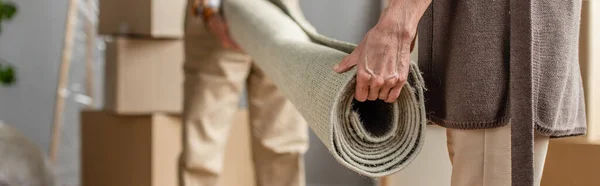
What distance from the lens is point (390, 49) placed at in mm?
910

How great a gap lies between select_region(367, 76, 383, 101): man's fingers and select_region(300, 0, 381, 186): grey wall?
72.6 inches

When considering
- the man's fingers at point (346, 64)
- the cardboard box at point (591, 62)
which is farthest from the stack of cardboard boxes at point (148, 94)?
the man's fingers at point (346, 64)

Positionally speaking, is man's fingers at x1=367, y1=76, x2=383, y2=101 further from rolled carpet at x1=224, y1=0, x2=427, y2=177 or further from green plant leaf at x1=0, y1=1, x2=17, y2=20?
green plant leaf at x1=0, y1=1, x2=17, y2=20

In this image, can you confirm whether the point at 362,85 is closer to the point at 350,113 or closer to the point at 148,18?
the point at 350,113

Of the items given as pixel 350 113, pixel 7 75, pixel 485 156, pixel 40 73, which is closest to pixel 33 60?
pixel 40 73

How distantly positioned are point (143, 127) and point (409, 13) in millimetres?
1567

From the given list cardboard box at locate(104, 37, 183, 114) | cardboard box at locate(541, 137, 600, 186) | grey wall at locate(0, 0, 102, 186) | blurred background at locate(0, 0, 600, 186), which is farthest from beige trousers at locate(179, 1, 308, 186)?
grey wall at locate(0, 0, 102, 186)

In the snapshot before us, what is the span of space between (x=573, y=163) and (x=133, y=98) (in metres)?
1.41

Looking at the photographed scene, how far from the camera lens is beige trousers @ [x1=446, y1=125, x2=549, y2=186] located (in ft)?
3.03

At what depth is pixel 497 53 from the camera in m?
0.93

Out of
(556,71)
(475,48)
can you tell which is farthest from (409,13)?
(556,71)

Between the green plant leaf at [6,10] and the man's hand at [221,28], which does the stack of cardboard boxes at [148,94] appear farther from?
the green plant leaf at [6,10]

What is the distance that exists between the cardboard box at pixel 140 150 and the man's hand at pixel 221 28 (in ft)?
1.76

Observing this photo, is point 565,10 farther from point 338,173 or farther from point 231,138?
point 338,173
